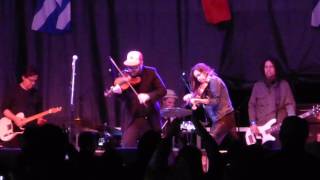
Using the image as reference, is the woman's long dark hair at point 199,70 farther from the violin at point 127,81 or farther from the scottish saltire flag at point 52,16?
the scottish saltire flag at point 52,16

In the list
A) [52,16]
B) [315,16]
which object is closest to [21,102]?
[52,16]

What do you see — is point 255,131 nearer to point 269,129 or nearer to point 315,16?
point 269,129

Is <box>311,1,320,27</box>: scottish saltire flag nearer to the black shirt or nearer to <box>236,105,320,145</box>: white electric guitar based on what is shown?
<box>236,105,320,145</box>: white electric guitar

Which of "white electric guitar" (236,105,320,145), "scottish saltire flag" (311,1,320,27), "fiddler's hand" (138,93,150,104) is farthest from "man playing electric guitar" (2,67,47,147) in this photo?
"scottish saltire flag" (311,1,320,27)

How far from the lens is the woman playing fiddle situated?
34.0 ft

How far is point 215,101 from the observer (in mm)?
10500

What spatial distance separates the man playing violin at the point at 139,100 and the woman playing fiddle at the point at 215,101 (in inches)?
33.3

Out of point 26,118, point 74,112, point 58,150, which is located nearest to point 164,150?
point 58,150

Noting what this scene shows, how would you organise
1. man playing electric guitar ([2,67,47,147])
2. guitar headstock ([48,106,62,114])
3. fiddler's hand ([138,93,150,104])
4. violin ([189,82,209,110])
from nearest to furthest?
fiddler's hand ([138,93,150,104]), violin ([189,82,209,110]), man playing electric guitar ([2,67,47,147]), guitar headstock ([48,106,62,114])

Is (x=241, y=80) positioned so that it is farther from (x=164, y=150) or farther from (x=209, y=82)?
(x=164, y=150)

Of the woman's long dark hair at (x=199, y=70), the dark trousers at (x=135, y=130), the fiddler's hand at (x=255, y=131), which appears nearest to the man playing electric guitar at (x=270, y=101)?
the fiddler's hand at (x=255, y=131)

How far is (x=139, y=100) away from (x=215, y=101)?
4.57 feet

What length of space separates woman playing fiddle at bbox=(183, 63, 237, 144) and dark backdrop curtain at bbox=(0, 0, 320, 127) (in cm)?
156

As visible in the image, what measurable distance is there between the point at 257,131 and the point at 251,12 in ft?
9.17
